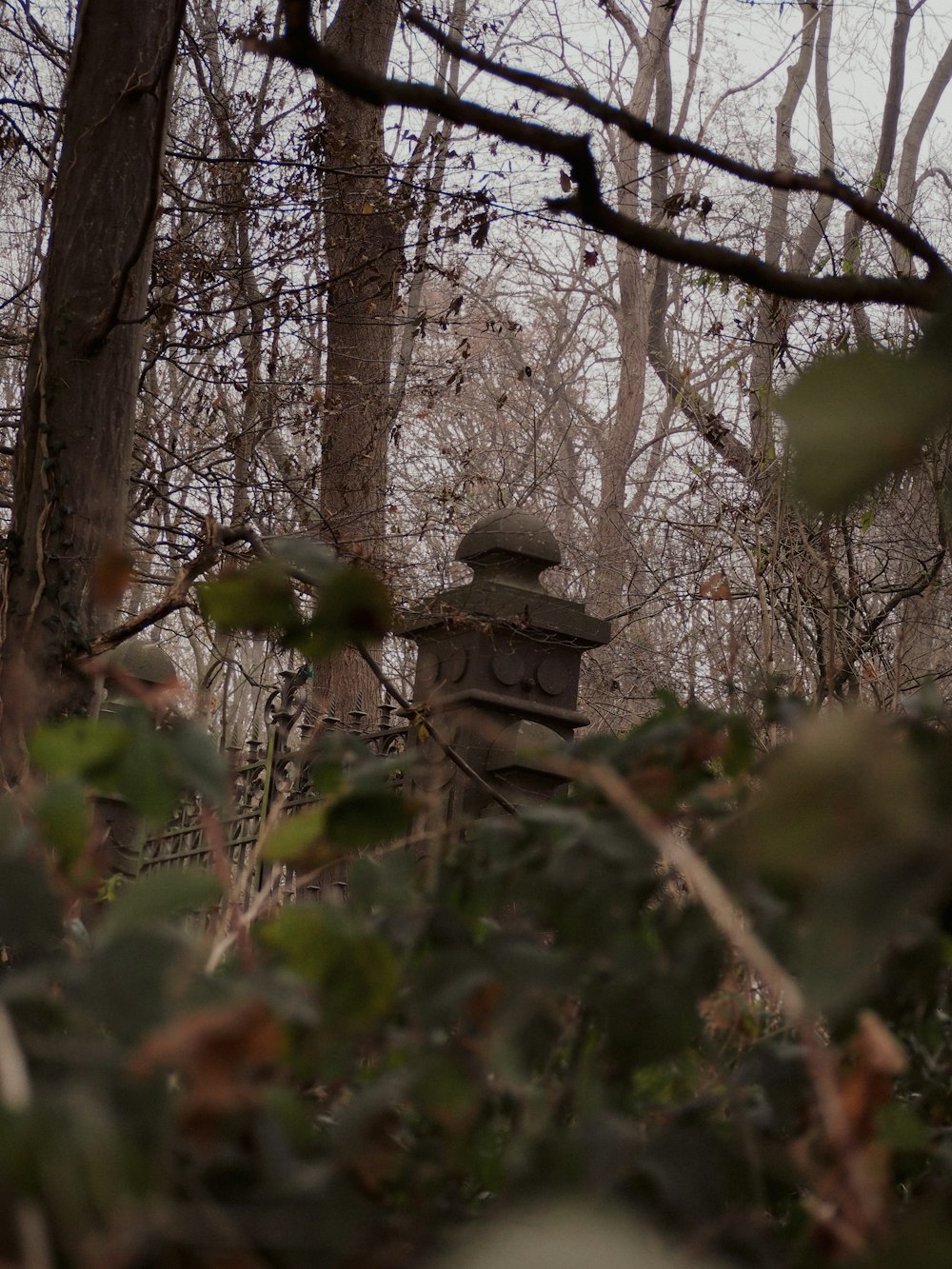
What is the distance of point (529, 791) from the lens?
5090 mm

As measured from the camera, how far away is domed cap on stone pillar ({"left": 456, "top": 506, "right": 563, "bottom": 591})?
5.43 metres

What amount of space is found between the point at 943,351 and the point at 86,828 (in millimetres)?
562

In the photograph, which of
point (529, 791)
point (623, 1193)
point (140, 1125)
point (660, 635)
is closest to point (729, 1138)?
point (623, 1193)

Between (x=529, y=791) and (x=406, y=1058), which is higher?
(x=529, y=791)

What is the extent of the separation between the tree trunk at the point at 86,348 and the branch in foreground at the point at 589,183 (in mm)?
3043

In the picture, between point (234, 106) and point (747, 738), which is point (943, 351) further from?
point (234, 106)

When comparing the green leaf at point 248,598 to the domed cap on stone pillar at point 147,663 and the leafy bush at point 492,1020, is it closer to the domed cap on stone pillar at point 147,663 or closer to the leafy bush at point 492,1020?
the leafy bush at point 492,1020

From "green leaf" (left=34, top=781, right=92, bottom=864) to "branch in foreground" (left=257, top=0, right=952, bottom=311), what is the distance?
1.69 feet

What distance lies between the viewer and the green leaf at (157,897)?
689 mm

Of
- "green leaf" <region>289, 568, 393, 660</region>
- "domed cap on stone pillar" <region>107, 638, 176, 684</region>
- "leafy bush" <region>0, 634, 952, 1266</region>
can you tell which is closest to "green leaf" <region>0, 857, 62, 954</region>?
"leafy bush" <region>0, 634, 952, 1266</region>

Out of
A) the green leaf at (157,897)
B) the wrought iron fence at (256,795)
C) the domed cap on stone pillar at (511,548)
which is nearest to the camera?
the green leaf at (157,897)

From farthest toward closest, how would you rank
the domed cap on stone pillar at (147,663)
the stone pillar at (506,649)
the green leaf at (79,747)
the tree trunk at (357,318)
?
1. the tree trunk at (357,318)
2. the domed cap on stone pillar at (147,663)
3. the stone pillar at (506,649)
4. the green leaf at (79,747)

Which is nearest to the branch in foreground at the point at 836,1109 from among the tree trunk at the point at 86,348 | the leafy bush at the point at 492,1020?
the leafy bush at the point at 492,1020

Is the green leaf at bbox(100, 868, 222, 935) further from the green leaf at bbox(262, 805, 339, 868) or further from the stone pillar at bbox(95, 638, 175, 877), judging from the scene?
the stone pillar at bbox(95, 638, 175, 877)
